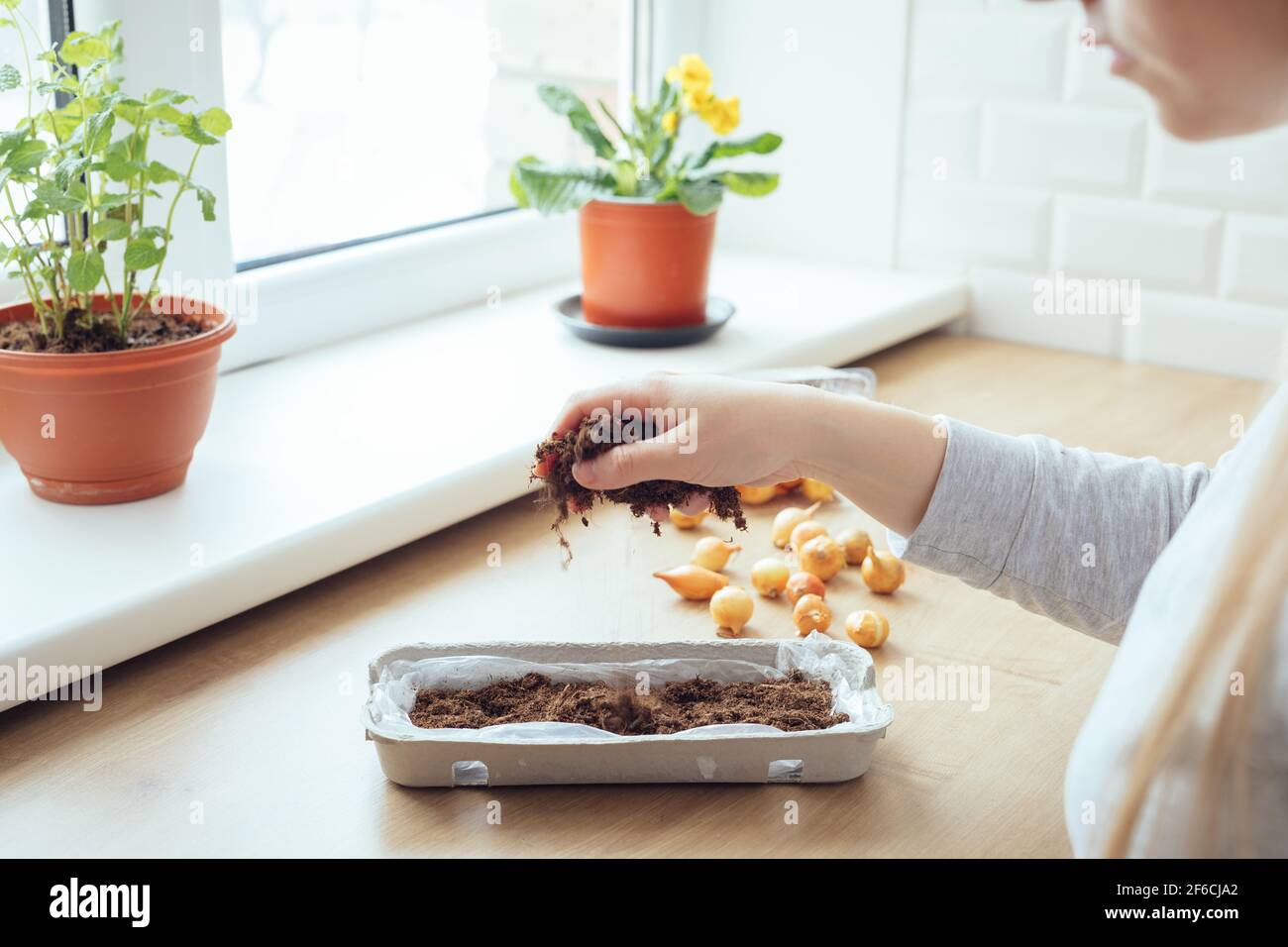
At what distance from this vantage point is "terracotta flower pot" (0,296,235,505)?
108 cm

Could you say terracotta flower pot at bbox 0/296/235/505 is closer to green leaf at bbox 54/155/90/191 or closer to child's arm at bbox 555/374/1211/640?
green leaf at bbox 54/155/90/191

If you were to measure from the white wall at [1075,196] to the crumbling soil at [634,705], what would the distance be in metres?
1.03

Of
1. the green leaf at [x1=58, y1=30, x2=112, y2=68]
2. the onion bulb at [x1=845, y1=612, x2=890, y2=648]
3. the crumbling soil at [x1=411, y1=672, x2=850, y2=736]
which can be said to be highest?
the green leaf at [x1=58, y1=30, x2=112, y2=68]

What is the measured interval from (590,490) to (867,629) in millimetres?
257

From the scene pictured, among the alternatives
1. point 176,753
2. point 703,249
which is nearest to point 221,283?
point 703,249

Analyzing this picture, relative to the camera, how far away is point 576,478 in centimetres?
90

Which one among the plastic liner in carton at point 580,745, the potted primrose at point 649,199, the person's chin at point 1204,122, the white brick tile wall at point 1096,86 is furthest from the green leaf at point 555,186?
the person's chin at point 1204,122

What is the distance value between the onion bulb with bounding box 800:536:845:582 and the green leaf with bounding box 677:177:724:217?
54 cm

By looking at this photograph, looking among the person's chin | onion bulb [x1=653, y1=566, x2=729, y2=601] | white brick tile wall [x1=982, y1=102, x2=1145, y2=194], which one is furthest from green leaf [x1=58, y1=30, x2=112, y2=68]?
white brick tile wall [x1=982, y1=102, x2=1145, y2=194]

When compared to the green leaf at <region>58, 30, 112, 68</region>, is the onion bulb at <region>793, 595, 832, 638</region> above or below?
below

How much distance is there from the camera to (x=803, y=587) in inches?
43.6

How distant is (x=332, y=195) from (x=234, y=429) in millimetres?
430

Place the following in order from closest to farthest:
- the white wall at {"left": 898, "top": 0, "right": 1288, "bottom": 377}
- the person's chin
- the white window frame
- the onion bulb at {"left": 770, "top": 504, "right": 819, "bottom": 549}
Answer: the person's chin → the onion bulb at {"left": 770, "top": 504, "right": 819, "bottom": 549} → the white window frame → the white wall at {"left": 898, "top": 0, "right": 1288, "bottom": 377}

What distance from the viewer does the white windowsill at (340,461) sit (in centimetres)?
100
